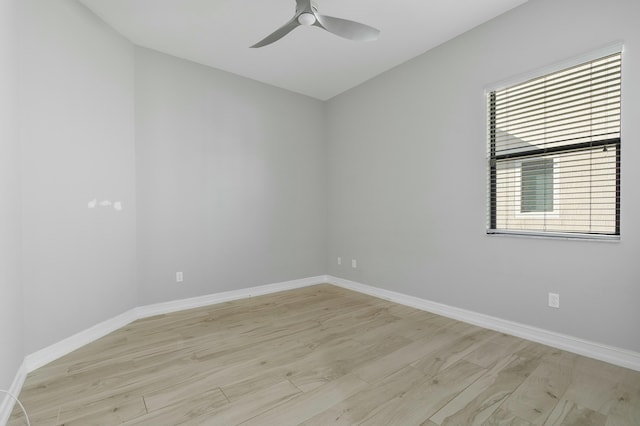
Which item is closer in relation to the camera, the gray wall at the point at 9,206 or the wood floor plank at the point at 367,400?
the wood floor plank at the point at 367,400

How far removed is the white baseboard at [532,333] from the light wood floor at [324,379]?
0.27 ft

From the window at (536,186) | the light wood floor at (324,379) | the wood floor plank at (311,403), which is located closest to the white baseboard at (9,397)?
the light wood floor at (324,379)

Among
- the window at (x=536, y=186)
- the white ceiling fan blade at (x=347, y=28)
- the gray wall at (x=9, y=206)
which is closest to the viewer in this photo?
the gray wall at (x=9, y=206)

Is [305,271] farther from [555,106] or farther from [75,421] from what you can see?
[555,106]

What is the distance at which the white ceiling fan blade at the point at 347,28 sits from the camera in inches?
88.1

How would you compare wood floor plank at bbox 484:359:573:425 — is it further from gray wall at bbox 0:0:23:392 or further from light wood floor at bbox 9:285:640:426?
gray wall at bbox 0:0:23:392

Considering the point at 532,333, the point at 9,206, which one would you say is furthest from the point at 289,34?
the point at 532,333

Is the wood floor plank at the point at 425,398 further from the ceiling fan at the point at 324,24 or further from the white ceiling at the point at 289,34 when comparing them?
the white ceiling at the point at 289,34

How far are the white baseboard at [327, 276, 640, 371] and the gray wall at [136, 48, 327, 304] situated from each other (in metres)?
1.71

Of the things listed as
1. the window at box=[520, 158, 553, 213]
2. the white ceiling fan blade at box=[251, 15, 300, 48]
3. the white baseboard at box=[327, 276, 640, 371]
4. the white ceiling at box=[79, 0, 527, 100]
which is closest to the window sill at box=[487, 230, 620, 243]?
the window at box=[520, 158, 553, 213]

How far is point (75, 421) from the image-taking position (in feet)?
5.28

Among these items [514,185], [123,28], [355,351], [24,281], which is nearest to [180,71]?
[123,28]

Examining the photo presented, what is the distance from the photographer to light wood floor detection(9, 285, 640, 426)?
1642mm

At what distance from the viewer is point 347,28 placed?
2.31m
